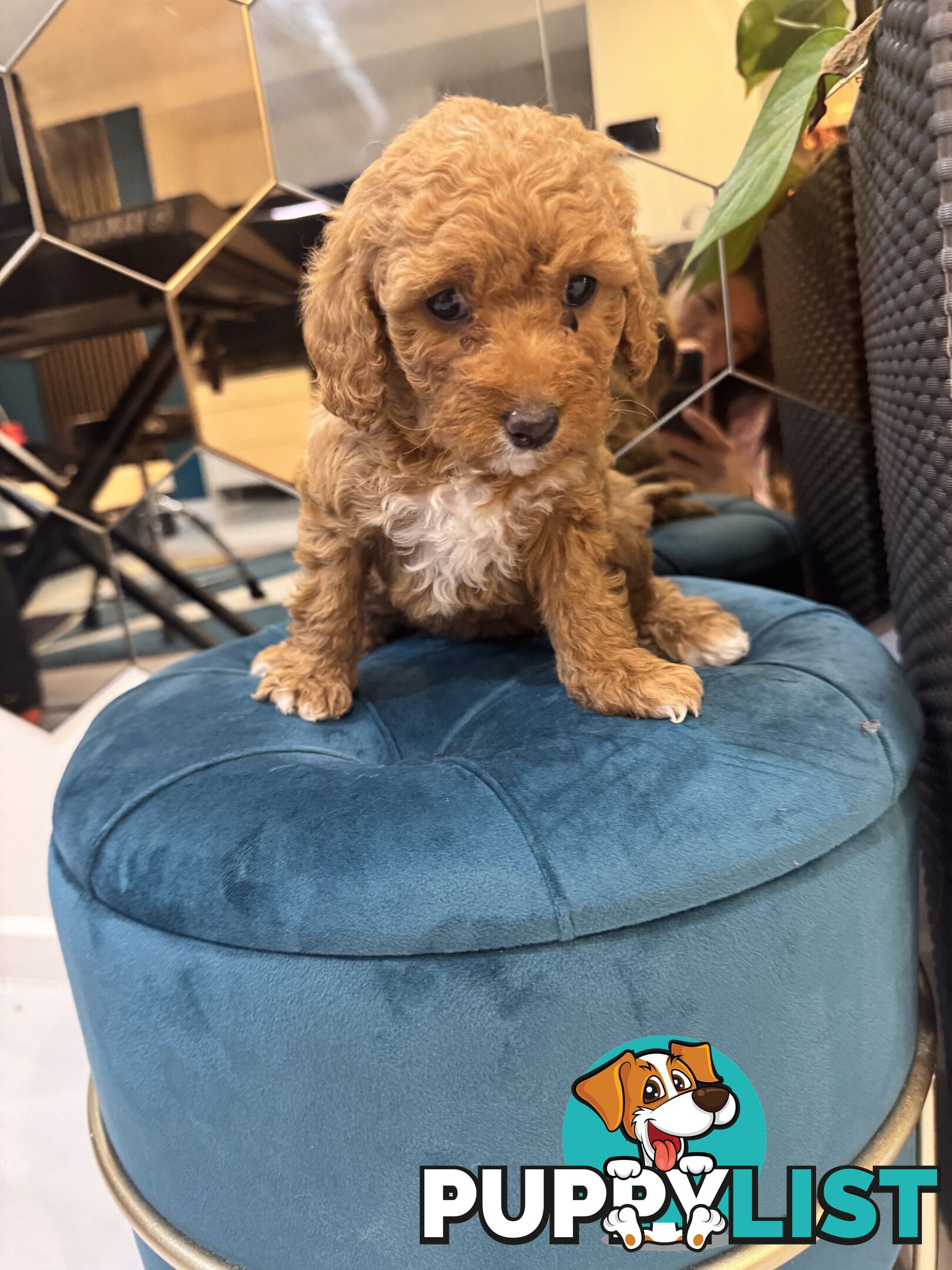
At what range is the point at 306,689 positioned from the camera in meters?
1.36

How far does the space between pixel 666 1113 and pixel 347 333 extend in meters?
0.99

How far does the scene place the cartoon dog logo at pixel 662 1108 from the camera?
3.01 feet

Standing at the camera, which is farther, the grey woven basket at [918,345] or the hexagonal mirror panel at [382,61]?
the hexagonal mirror panel at [382,61]

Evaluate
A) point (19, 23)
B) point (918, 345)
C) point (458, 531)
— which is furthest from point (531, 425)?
point (19, 23)

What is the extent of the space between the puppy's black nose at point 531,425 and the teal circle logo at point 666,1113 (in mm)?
664

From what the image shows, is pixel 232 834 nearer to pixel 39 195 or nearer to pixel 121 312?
pixel 121 312

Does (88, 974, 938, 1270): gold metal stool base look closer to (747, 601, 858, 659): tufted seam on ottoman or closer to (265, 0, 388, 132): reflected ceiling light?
(747, 601, 858, 659): tufted seam on ottoman

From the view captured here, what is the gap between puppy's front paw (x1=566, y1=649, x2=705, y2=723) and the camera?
3.81 feet

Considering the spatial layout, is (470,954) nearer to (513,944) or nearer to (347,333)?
(513,944)

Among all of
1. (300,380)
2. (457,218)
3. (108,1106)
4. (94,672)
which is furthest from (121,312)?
(108,1106)

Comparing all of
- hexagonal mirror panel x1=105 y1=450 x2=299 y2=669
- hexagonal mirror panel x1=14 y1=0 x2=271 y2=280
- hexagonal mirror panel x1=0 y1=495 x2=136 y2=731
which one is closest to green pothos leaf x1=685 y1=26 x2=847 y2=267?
hexagonal mirror panel x1=14 y1=0 x2=271 y2=280

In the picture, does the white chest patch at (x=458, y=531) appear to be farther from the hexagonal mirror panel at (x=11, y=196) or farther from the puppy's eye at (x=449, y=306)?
the hexagonal mirror panel at (x=11, y=196)

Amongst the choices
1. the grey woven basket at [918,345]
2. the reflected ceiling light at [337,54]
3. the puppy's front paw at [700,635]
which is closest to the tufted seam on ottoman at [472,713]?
the puppy's front paw at [700,635]

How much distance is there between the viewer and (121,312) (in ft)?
6.84
